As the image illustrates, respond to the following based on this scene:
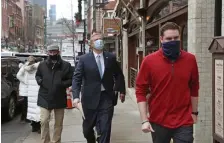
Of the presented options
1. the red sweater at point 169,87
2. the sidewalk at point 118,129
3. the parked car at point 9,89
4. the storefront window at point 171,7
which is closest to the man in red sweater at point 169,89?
the red sweater at point 169,87

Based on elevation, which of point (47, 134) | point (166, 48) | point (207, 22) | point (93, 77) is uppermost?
point (207, 22)

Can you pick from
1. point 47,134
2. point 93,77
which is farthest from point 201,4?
point 47,134

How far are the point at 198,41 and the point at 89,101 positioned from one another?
2.14m

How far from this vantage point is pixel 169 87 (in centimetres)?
383

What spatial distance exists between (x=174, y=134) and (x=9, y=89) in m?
7.81

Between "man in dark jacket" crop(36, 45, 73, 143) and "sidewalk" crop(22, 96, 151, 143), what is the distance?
1214mm

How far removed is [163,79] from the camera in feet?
12.6

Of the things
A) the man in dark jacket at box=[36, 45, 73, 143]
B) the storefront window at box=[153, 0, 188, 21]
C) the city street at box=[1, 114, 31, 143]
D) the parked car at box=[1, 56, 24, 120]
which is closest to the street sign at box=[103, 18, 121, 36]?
the parked car at box=[1, 56, 24, 120]

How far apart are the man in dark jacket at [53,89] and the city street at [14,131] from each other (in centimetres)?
195

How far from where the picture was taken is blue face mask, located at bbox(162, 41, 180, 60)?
3.80 m

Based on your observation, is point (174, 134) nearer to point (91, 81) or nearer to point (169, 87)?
point (169, 87)

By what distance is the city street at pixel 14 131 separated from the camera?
28.0 feet

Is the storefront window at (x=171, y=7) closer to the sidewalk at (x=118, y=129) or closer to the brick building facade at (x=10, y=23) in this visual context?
the sidewalk at (x=118, y=129)

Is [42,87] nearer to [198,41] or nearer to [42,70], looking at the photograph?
[42,70]
